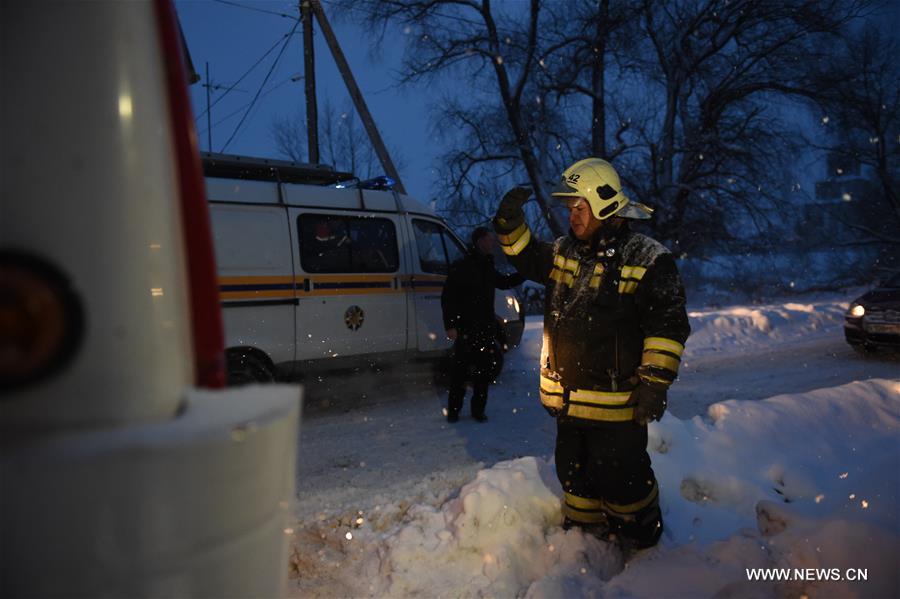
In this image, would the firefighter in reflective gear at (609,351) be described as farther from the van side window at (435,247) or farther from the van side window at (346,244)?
the van side window at (435,247)

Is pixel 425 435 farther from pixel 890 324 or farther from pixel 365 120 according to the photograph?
pixel 365 120

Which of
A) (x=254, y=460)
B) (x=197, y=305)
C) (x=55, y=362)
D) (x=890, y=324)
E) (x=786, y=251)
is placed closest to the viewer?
(x=55, y=362)

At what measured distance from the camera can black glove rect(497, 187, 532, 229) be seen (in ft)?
11.2

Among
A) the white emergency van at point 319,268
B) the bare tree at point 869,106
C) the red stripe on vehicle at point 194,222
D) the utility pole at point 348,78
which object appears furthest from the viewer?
the bare tree at point 869,106

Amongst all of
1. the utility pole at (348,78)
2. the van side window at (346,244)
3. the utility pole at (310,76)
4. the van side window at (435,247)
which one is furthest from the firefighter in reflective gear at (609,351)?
the utility pole at (310,76)

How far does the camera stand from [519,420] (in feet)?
21.1

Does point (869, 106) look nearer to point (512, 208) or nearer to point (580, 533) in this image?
point (512, 208)

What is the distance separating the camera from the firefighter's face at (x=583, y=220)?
325 cm

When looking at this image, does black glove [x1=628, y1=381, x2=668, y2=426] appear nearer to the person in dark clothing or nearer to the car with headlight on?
the person in dark clothing

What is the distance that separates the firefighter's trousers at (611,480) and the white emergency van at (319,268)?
3669 millimetres

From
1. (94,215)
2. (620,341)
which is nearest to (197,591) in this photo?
(94,215)

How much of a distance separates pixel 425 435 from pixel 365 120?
9873 mm

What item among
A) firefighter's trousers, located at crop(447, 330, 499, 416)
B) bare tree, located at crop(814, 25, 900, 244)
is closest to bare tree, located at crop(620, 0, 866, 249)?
bare tree, located at crop(814, 25, 900, 244)

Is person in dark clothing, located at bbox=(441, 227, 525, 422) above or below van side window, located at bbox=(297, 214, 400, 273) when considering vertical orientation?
below
